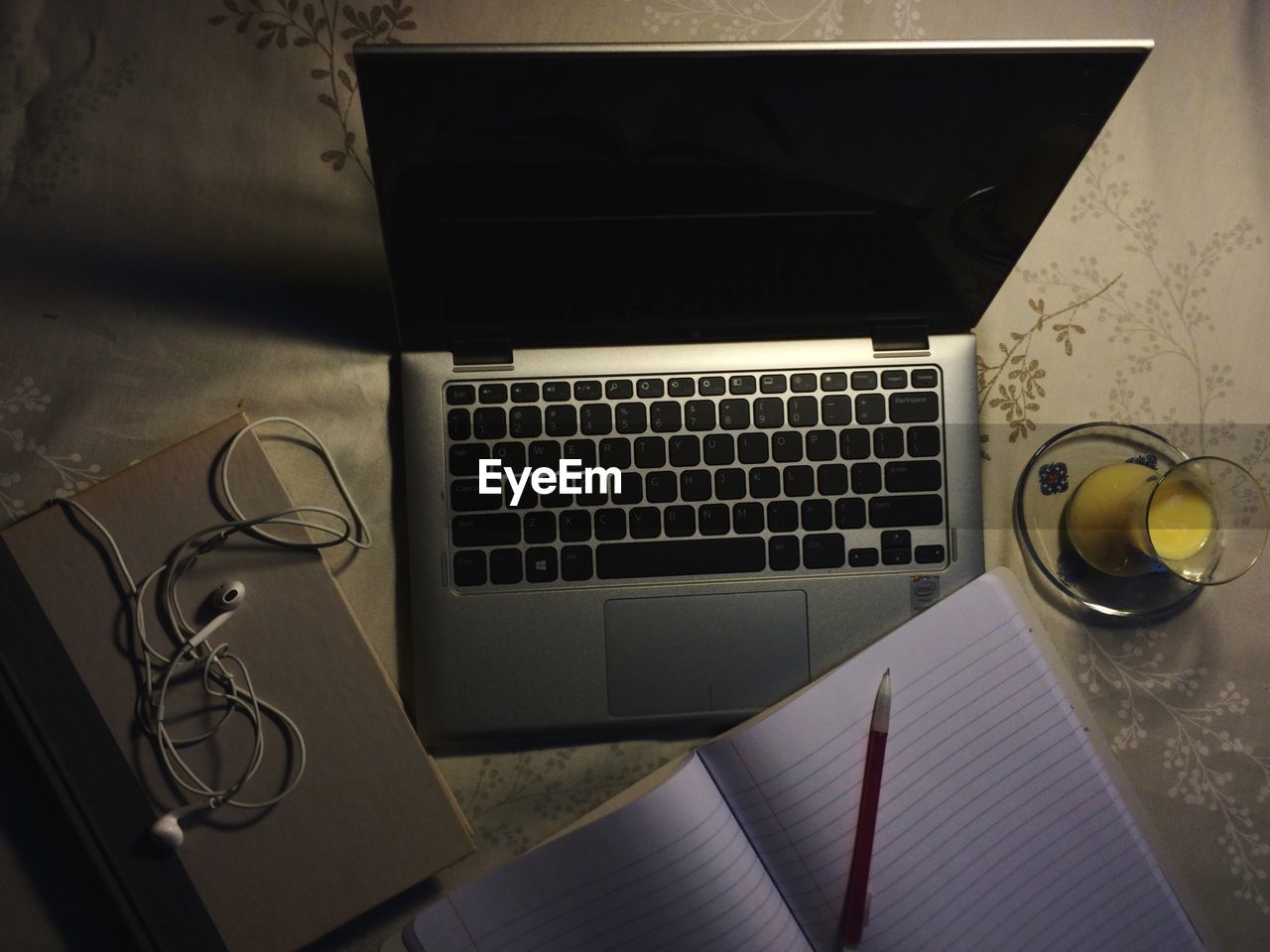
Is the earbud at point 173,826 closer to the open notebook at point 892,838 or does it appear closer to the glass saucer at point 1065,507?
the open notebook at point 892,838

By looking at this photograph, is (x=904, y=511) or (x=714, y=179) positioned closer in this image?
(x=714, y=179)

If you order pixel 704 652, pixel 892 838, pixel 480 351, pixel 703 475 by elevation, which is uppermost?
pixel 480 351

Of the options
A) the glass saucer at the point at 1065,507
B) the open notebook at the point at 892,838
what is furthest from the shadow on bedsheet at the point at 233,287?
the glass saucer at the point at 1065,507

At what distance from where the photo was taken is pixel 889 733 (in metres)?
0.61

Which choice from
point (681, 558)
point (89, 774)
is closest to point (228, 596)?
point (89, 774)

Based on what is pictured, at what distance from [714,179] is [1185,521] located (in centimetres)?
40

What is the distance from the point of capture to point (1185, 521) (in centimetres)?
61

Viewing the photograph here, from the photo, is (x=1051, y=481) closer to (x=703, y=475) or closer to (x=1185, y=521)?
(x=1185, y=521)

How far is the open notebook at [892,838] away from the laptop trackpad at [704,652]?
0.10ft

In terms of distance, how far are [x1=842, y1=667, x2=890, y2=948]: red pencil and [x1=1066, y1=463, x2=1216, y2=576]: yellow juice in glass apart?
0.19 m

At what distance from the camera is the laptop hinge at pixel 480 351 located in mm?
616

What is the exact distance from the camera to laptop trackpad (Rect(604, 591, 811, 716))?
62 cm

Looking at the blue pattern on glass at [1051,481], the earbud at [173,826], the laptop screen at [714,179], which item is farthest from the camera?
the blue pattern on glass at [1051,481]

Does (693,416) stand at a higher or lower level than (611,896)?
higher
